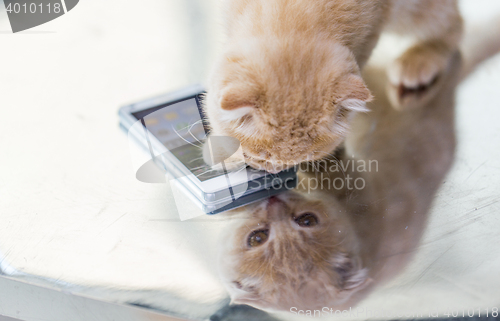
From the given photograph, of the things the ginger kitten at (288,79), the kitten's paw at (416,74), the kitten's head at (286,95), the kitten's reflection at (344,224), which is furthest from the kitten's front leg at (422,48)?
the kitten's head at (286,95)

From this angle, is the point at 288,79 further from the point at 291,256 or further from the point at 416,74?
the point at 416,74

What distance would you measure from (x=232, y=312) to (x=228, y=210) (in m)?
0.22

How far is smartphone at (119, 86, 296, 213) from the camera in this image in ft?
2.60

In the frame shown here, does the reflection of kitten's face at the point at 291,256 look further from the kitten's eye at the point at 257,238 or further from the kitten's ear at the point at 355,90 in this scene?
the kitten's ear at the point at 355,90

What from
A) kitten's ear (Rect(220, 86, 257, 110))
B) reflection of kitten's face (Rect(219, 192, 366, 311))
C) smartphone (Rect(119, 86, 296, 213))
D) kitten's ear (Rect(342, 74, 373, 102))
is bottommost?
reflection of kitten's face (Rect(219, 192, 366, 311))

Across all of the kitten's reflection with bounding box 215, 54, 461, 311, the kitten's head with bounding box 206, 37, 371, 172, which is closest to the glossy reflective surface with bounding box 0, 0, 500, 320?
the kitten's reflection with bounding box 215, 54, 461, 311

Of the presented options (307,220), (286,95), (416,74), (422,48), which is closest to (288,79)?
(286,95)

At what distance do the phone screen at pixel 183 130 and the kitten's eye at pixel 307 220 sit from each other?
0.19 meters

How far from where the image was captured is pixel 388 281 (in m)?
0.68

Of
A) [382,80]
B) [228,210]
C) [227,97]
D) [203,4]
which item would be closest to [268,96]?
[227,97]

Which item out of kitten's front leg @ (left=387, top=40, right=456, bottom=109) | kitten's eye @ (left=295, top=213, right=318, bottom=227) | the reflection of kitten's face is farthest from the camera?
kitten's front leg @ (left=387, top=40, right=456, bottom=109)

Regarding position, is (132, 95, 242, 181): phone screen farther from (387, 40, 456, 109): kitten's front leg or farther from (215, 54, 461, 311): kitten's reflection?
(387, 40, 456, 109): kitten's front leg

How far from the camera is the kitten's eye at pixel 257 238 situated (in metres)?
0.73

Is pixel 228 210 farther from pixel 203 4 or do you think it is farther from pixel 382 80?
pixel 203 4
